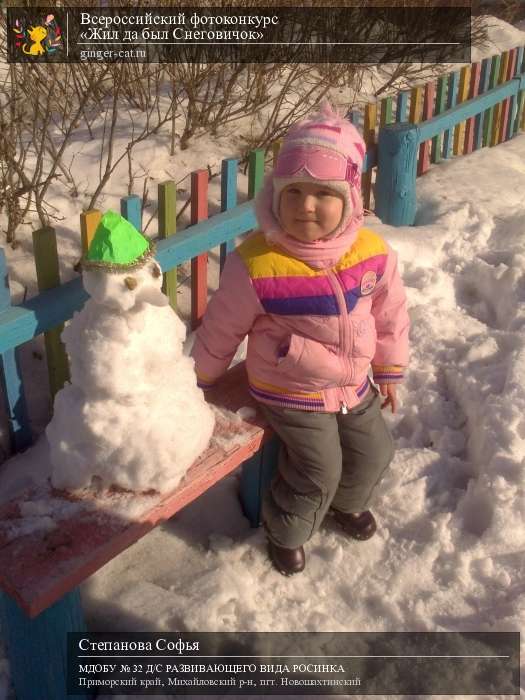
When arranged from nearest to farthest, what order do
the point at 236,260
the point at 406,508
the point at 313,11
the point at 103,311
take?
the point at 103,311, the point at 236,260, the point at 406,508, the point at 313,11

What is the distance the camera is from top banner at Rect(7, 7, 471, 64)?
13.9 feet

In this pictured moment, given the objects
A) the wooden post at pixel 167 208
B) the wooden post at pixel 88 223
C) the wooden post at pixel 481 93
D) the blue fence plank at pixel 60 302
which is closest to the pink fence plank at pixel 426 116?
the wooden post at pixel 481 93

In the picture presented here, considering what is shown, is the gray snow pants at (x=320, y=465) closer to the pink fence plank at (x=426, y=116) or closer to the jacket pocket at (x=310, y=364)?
the jacket pocket at (x=310, y=364)

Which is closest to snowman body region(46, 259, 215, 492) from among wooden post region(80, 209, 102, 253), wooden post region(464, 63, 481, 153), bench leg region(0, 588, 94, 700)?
bench leg region(0, 588, 94, 700)

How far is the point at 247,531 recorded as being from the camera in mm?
2652

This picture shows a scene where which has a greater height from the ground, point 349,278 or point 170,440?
point 349,278

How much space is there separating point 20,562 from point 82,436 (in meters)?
0.34

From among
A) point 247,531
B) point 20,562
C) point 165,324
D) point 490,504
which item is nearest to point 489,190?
point 490,504

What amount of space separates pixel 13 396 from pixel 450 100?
3.90m

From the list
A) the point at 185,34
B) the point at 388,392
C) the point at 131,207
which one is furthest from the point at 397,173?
the point at 131,207

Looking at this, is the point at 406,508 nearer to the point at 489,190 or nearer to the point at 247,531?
the point at 247,531

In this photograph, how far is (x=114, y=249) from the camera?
1.75 m

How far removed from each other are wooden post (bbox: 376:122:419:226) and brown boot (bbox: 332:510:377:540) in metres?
2.29

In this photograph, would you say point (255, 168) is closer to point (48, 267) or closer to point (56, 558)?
point (48, 267)
